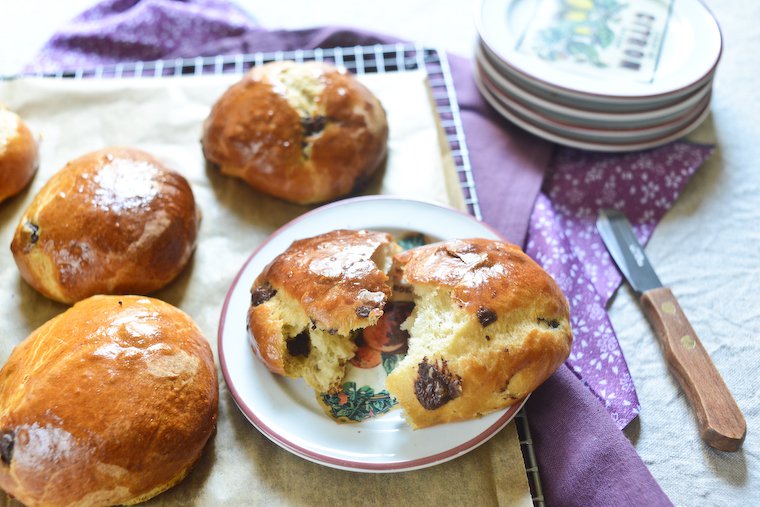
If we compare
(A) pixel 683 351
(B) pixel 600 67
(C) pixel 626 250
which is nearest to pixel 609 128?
(B) pixel 600 67

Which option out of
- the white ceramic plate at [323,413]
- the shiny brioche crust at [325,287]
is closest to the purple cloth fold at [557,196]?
the white ceramic plate at [323,413]

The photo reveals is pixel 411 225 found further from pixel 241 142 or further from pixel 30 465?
pixel 30 465

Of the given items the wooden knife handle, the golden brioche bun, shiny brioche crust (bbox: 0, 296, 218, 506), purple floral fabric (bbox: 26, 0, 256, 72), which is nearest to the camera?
shiny brioche crust (bbox: 0, 296, 218, 506)

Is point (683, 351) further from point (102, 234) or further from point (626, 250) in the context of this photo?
point (102, 234)

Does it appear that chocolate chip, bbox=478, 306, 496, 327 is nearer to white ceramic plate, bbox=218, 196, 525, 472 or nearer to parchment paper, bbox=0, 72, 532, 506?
white ceramic plate, bbox=218, 196, 525, 472

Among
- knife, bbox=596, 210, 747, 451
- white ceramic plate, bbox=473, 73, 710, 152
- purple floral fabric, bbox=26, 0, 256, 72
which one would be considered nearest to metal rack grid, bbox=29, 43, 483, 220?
purple floral fabric, bbox=26, 0, 256, 72

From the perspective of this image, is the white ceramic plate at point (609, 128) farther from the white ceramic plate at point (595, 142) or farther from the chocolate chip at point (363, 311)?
the chocolate chip at point (363, 311)

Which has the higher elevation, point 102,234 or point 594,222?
point 102,234
